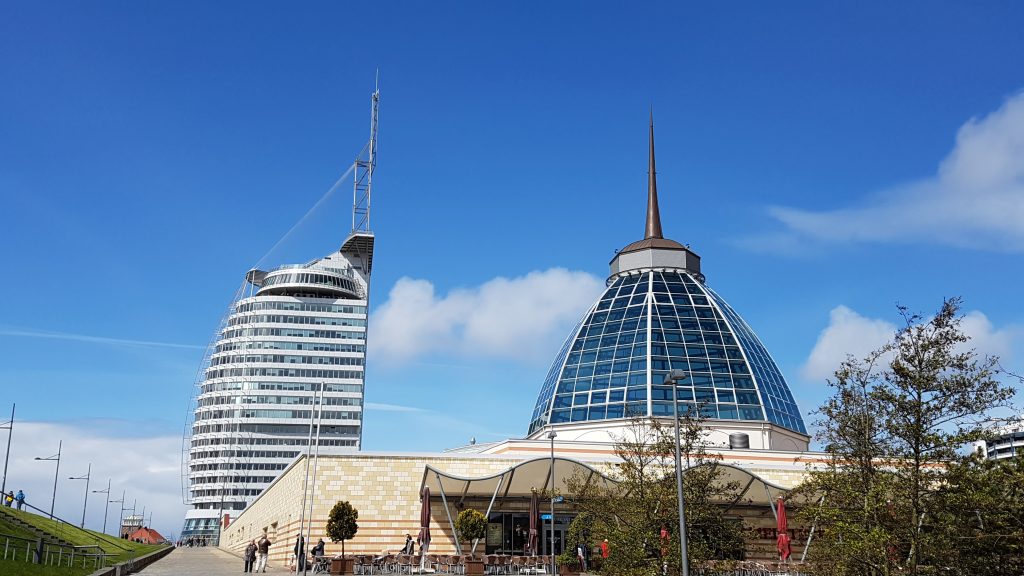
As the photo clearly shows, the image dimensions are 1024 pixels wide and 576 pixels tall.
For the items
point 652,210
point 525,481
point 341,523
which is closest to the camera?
point 341,523

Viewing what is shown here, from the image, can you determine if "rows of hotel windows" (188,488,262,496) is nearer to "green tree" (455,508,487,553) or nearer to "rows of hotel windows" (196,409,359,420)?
"rows of hotel windows" (196,409,359,420)

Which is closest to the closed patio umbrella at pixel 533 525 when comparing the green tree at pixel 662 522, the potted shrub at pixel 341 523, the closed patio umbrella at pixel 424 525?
the closed patio umbrella at pixel 424 525

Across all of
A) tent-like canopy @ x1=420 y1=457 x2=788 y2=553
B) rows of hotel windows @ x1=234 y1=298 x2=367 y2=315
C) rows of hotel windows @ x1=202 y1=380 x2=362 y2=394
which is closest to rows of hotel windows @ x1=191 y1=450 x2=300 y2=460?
rows of hotel windows @ x1=202 y1=380 x2=362 y2=394

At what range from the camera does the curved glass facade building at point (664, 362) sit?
6488 centimetres

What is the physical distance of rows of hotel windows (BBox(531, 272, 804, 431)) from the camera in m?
65.2

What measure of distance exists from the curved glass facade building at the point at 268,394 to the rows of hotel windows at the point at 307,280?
0.91 metres

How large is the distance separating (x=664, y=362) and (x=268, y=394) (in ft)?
329

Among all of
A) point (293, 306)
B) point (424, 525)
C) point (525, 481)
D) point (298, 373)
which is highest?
point (293, 306)

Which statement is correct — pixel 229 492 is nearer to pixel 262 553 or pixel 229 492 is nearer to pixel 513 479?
pixel 262 553

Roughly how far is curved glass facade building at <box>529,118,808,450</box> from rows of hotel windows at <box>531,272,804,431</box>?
0.08m

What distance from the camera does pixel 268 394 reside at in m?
151

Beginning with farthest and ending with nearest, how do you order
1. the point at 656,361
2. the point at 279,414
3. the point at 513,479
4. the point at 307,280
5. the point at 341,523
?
the point at 307,280
the point at 279,414
the point at 656,361
the point at 513,479
the point at 341,523

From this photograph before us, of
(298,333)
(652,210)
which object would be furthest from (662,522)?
(298,333)

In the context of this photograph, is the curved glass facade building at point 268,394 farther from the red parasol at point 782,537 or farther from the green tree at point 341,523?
the red parasol at point 782,537
